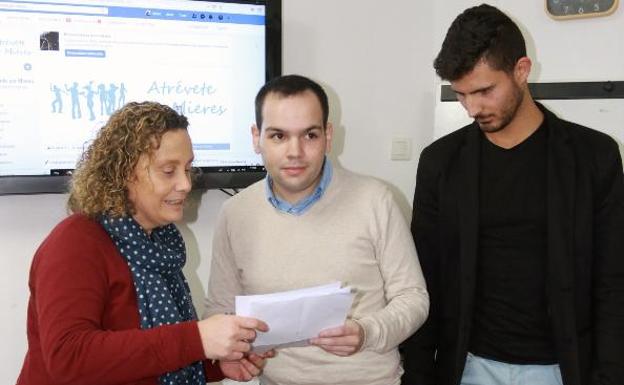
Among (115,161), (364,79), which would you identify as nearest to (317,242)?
(115,161)

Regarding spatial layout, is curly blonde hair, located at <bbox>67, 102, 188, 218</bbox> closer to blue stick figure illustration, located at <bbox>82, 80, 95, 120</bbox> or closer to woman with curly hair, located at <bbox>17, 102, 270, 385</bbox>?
woman with curly hair, located at <bbox>17, 102, 270, 385</bbox>

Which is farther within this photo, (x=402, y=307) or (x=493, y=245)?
(x=493, y=245)

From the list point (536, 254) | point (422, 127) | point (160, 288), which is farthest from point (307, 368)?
point (422, 127)

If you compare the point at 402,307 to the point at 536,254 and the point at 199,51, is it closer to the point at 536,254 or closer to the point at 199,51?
the point at 536,254

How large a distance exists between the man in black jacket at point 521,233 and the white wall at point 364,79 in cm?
78

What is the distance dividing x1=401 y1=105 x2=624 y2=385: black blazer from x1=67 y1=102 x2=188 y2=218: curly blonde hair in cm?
81

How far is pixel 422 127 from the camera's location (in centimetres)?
237

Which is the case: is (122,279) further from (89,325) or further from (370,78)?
(370,78)

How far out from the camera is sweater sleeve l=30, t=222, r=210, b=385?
96cm

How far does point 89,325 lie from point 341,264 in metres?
0.59

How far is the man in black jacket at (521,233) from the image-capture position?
4.51ft

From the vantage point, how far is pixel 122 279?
109 centimetres

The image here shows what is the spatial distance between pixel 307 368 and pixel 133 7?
1.19m

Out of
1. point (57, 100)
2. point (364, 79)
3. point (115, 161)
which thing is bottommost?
point (115, 161)
